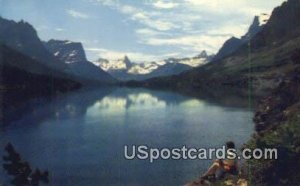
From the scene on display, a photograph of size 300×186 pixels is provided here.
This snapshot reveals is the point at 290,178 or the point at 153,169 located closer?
the point at 290,178

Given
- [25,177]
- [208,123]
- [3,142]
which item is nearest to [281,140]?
[25,177]

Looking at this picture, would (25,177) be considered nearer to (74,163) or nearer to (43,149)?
(74,163)

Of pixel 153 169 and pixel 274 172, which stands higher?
pixel 274 172

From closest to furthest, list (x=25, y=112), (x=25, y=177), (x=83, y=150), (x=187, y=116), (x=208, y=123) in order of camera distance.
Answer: (x=25, y=177)
(x=83, y=150)
(x=208, y=123)
(x=187, y=116)
(x=25, y=112)

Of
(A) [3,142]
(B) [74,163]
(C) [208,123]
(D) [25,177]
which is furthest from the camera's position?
(C) [208,123]

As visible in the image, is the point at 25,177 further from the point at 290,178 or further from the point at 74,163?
the point at 74,163

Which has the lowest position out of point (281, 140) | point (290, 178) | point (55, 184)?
point (55, 184)

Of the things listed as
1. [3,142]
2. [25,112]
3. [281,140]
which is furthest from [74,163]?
[25,112]
